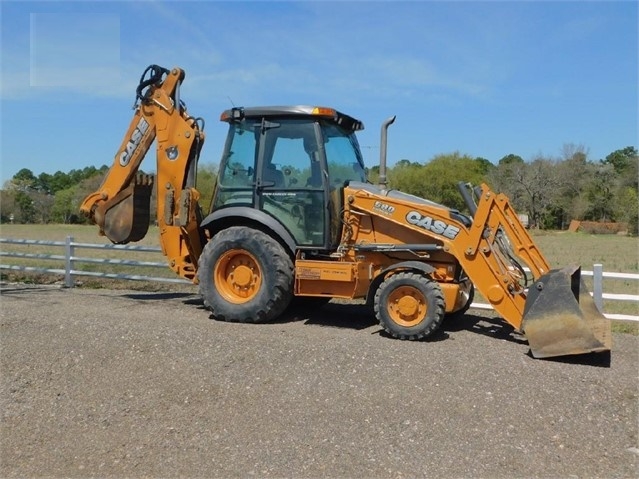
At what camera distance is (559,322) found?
21.2 feet

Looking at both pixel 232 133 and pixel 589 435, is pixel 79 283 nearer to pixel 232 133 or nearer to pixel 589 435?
pixel 232 133

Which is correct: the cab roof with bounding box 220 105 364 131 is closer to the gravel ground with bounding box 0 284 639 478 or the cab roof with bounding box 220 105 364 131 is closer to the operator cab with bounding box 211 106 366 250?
the operator cab with bounding box 211 106 366 250

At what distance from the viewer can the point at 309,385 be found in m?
5.75

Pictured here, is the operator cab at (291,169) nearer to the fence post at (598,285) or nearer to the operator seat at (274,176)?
the operator seat at (274,176)

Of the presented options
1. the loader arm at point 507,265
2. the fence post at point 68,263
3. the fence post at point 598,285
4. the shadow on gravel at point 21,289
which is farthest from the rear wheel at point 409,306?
the fence post at point 68,263

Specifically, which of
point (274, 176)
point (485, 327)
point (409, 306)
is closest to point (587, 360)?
point (485, 327)

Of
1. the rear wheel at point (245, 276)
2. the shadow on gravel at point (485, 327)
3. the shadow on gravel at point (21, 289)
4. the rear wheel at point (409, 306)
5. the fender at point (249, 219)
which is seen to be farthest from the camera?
the shadow on gravel at point (21, 289)

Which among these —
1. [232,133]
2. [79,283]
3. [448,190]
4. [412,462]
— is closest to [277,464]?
[412,462]

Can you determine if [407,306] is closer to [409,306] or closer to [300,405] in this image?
[409,306]

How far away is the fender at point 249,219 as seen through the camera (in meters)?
8.14

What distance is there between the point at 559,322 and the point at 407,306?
164cm

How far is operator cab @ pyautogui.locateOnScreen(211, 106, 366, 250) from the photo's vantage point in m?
8.05

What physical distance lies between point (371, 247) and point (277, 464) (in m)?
3.79

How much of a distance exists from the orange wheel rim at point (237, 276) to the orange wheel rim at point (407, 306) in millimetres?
1824
